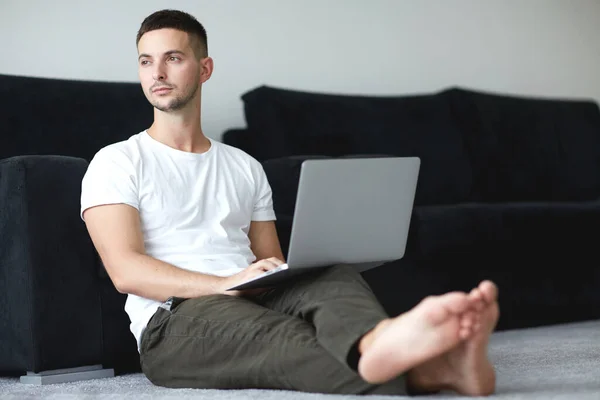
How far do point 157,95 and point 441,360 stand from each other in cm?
97

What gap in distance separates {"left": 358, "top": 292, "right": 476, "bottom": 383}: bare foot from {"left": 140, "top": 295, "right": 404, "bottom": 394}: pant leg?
15cm

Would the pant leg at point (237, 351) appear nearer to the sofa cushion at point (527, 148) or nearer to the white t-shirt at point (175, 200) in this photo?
the white t-shirt at point (175, 200)

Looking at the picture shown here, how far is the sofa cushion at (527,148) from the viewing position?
12.9 ft

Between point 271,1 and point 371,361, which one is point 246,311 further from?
point 271,1

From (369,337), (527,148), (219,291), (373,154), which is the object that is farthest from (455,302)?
(527,148)

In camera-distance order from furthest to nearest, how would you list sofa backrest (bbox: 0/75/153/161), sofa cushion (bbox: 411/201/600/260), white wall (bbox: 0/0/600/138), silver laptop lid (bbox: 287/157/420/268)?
white wall (bbox: 0/0/600/138), sofa cushion (bbox: 411/201/600/260), sofa backrest (bbox: 0/75/153/161), silver laptop lid (bbox: 287/157/420/268)

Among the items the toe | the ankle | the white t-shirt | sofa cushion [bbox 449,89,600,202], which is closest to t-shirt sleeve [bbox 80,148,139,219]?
the white t-shirt

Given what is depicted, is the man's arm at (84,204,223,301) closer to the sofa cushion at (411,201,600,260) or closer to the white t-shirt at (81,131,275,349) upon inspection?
the white t-shirt at (81,131,275,349)

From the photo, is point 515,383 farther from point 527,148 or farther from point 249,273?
point 527,148

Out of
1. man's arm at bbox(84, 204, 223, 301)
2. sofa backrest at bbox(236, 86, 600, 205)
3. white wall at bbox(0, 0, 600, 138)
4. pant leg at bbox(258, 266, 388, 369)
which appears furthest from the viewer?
sofa backrest at bbox(236, 86, 600, 205)

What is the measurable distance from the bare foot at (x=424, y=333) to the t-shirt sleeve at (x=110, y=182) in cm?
77

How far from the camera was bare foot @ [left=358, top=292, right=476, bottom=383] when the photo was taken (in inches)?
55.7

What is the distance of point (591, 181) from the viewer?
4.19 metres

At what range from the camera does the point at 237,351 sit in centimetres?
178
